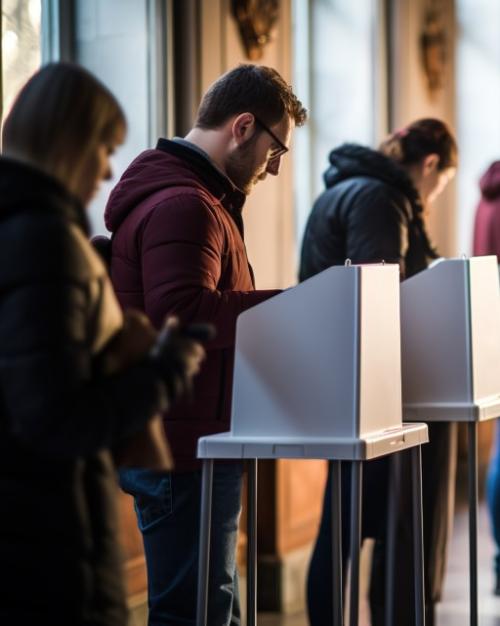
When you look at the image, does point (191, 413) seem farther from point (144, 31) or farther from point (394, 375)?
point (144, 31)

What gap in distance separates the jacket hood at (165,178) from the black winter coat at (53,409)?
772 mm

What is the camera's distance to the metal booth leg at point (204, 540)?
7.40 feet

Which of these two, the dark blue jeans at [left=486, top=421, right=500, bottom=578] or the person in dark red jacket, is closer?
the dark blue jeans at [left=486, top=421, right=500, bottom=578]

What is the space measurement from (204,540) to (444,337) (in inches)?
35.6

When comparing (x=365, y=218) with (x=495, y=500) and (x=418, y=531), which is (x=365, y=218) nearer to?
(x=418, y=531)

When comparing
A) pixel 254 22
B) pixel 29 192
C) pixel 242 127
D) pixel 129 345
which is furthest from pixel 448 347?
pixel 254 22

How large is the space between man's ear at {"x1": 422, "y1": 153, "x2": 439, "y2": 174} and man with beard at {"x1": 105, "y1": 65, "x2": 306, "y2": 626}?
43.1 inches

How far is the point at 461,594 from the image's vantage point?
450 centimetres

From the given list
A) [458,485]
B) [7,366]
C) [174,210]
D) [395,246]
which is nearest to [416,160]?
Result: [395,246]

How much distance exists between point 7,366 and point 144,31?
2.54m

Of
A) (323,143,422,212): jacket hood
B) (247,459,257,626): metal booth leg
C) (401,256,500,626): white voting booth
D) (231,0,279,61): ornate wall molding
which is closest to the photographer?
(247,459,257,626): metal booth leg

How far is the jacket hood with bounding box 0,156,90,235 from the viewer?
1521 mm

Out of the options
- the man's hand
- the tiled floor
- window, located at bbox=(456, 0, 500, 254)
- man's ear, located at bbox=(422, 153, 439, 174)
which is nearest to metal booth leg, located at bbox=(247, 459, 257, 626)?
the man's hand

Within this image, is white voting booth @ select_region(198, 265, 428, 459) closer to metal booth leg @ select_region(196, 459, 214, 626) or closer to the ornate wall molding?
metal booth leg @ select_region(196, 459, 214, 626)
